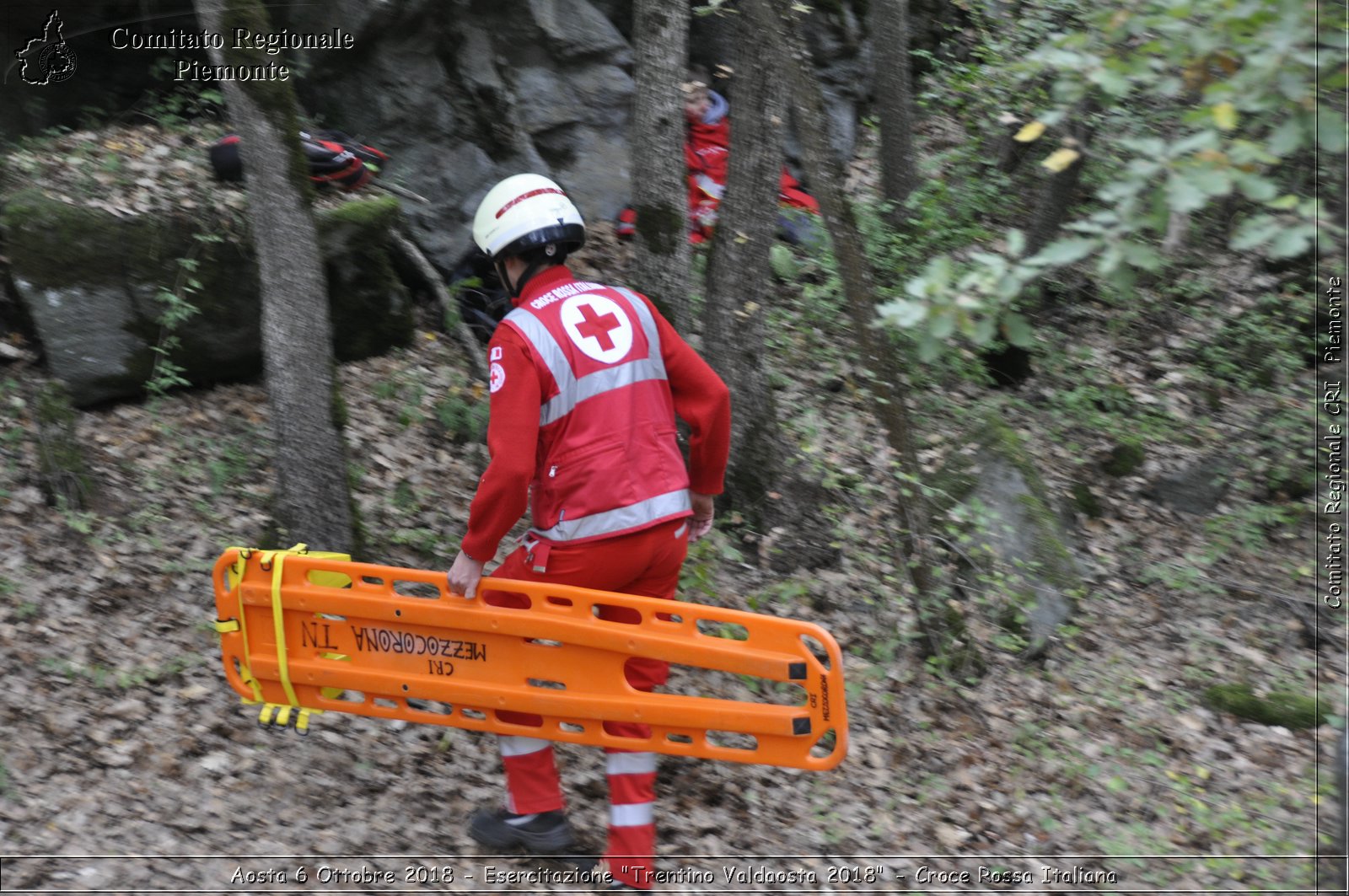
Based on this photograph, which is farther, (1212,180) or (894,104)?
(894,104)

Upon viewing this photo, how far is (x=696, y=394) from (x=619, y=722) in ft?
4.44

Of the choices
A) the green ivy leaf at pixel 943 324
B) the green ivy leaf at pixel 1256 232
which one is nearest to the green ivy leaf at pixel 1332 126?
the green ivy leaf at pixel 1256 232

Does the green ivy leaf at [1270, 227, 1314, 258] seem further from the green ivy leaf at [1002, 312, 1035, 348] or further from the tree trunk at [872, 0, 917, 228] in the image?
the tree trunk at [872, 0, 917, 228]

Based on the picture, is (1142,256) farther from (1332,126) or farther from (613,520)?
(613,520)

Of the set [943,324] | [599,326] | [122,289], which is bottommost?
[122,289]

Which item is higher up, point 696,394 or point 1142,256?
point 1142,256

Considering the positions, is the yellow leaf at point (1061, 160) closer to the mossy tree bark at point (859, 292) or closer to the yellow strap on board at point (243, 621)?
the mossy tree bark at point (859, 292)

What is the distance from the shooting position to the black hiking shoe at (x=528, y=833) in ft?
14.2

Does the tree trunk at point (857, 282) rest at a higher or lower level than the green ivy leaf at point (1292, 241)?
lower

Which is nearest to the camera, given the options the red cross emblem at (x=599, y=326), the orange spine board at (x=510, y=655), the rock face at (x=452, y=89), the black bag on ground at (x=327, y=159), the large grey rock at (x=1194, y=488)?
the orange spine board at (x=510, y=655)

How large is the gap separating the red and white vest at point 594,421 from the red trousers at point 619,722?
0.28 feet

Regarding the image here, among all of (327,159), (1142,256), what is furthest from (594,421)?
(327,159)

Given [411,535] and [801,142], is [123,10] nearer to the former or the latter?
[411,535]

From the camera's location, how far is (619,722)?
4180 mm
